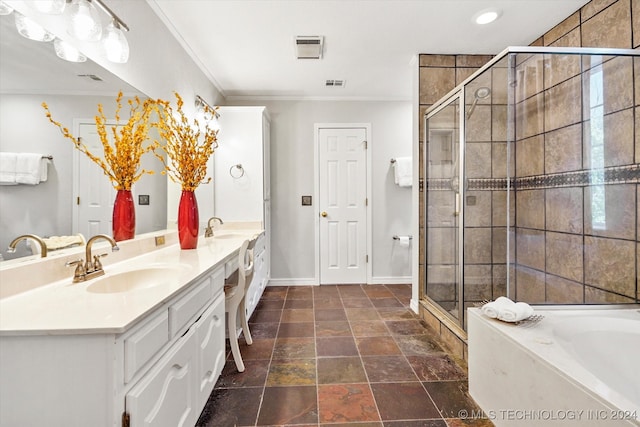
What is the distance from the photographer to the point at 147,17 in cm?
184

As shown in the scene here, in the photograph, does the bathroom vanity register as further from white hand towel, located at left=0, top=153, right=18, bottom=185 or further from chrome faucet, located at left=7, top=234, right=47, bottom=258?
white hand towel, located at left=0, top=153, right=18, bottom=185

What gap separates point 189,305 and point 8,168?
784 millimetres

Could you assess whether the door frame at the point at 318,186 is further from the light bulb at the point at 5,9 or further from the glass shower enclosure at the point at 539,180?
the light bulb at the point at 5,9

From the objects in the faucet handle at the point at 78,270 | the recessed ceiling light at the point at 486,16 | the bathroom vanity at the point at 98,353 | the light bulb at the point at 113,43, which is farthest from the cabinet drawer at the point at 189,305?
Result: the recessed ceiling light at the point at 486,16

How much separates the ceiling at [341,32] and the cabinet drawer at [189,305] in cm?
179

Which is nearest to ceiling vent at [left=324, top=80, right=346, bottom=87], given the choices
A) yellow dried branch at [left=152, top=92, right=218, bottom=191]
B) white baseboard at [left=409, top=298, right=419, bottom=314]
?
yellow dried branch at [left=152, top=92, right=218, bottom=191]

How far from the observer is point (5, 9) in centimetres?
99

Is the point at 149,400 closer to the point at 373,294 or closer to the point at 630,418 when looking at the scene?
the point at 630,418

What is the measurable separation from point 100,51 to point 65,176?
66cm

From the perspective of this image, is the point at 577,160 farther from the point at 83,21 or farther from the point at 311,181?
the point at 83,21

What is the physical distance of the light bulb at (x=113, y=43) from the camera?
1.43m

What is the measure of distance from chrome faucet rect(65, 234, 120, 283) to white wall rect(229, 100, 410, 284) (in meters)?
2.37

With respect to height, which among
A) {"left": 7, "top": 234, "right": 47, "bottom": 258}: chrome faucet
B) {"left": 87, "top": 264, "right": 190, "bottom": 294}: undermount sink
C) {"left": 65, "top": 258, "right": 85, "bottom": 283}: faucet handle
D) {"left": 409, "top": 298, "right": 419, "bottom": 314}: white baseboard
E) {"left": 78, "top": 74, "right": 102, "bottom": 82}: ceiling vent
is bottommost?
{"left": 409, "top": 298, "right": 419, "bottom": 314}: white baseboard

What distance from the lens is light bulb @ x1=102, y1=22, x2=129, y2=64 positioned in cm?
143
